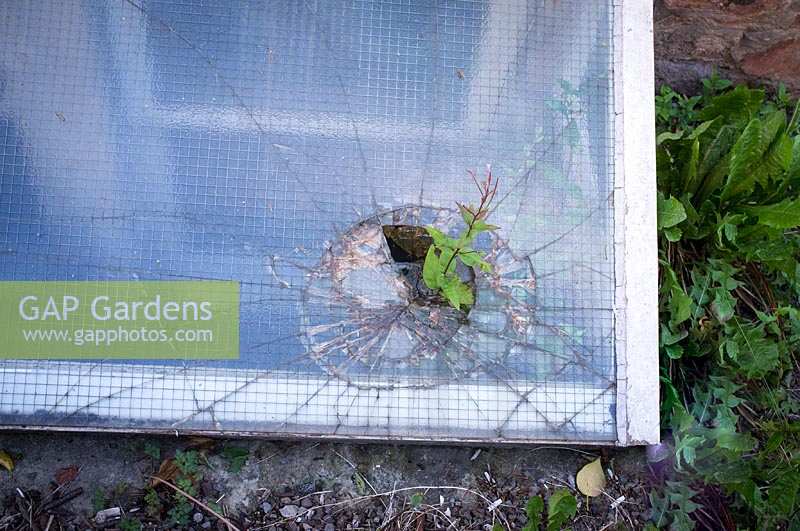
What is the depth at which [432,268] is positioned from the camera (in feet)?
6.46

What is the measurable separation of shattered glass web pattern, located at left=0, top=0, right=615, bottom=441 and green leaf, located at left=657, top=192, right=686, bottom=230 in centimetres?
20

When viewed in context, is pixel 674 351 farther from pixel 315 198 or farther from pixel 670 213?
pixel 315 198

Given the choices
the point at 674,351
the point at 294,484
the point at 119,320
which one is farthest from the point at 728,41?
the point at 119,320

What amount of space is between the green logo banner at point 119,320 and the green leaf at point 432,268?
574 mm

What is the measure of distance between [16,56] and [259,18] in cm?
75

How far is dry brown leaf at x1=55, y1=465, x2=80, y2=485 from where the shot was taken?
205 centimetres

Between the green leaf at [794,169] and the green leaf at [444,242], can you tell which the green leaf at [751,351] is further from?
the green leaf at [444,242]

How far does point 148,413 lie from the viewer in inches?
79.4

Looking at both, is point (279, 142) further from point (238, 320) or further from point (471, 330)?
point (471, 330)

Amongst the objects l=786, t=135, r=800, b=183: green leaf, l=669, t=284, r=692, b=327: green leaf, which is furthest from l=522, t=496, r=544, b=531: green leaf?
l=786, t=135, r=800, b=183: green leaf

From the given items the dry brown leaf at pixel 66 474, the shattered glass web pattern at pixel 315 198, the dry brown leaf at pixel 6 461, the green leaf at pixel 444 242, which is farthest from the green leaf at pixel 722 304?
the dry brown leaf at pixel 6 461

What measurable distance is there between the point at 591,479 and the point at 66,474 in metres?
1.59

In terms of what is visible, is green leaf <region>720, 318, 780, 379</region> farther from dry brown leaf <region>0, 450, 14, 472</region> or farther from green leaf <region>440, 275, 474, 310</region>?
dry brown leaf <region>0, 450, 14, 472</region>

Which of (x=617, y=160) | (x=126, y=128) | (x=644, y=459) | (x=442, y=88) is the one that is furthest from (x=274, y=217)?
(x=644, y=459)
